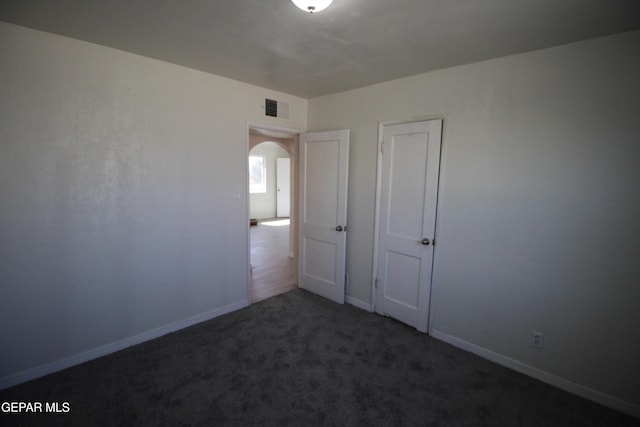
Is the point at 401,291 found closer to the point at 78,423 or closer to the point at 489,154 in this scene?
the point at 489,154

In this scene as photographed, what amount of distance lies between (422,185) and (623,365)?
6.24 feet

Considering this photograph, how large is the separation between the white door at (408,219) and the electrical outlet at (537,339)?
856 millimetres

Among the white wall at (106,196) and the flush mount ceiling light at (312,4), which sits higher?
the flush mount ceiling light at (312,4)

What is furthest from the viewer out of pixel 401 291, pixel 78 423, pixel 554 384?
pixel 401 291

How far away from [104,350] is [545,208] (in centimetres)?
377

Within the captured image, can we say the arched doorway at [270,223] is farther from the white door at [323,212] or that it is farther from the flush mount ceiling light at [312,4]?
the flush mount ceiling light at [312,4]

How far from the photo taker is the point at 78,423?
1820 millimetres

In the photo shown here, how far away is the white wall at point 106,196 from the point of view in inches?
82.5

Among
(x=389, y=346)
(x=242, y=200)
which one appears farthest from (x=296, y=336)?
(x=242, y=200)

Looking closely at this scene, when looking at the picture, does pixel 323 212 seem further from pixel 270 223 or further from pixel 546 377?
pixel 270 223

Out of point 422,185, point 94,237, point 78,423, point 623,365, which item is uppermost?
point 422,185

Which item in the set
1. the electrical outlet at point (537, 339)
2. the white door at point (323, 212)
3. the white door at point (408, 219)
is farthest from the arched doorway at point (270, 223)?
the electrical outlet at point (537, 339)

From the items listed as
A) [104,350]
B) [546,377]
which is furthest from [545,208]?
[104,350]

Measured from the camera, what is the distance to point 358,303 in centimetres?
353
